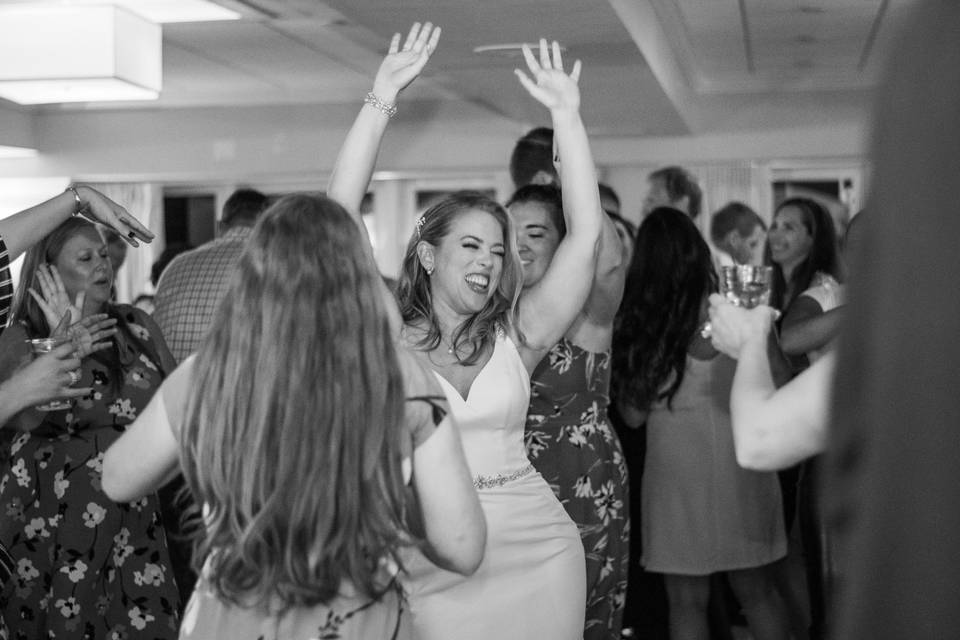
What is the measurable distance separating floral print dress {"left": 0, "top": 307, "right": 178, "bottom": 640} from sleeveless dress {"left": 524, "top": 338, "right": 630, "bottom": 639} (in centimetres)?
103

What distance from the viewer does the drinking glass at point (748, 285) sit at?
2072mm

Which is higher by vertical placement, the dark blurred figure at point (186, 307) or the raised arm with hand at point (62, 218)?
the raised arm with hand at point (62, 218)

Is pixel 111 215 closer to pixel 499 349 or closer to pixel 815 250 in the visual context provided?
pixel 499 349

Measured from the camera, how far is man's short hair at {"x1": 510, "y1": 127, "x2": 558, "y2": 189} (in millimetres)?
3807

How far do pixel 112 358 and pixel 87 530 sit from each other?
43 cm

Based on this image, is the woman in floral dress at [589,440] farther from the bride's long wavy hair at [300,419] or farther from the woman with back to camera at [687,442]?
the bride's long wavy hair at [300,419]

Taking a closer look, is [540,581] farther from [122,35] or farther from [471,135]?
[471,135]

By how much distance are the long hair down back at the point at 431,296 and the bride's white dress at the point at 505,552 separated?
75 millimetres

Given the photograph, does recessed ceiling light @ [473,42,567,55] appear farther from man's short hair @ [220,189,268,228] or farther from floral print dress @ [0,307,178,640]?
floral print dress @ [0,307,178,640]

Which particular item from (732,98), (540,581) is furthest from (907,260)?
(732,98)

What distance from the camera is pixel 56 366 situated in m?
2.77

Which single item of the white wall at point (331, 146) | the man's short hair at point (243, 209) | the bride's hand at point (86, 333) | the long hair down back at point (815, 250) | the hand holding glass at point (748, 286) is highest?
the white wall at point (331, 146)

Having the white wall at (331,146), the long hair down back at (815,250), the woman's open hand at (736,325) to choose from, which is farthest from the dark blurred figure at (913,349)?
the white wall at (331,146)

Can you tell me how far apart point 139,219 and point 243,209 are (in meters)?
5.70
